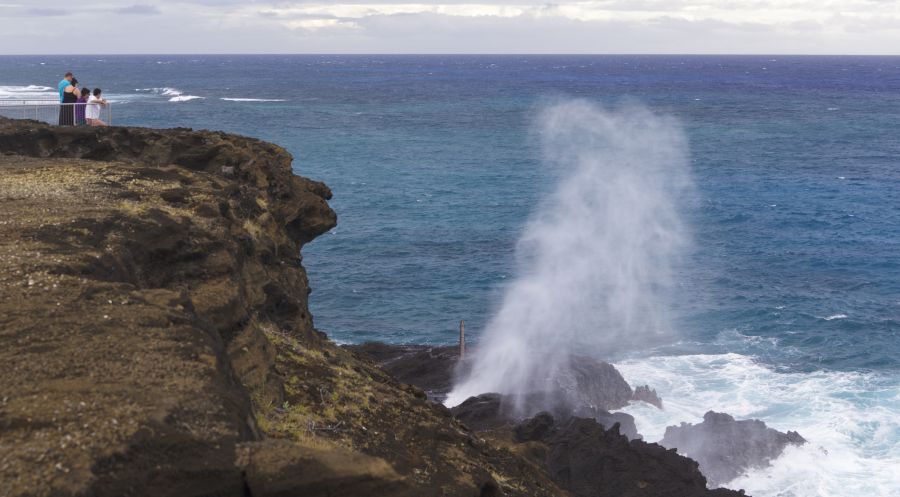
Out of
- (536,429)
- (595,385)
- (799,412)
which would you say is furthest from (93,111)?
(799,412)

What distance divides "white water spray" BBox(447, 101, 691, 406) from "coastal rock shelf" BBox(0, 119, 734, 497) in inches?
469

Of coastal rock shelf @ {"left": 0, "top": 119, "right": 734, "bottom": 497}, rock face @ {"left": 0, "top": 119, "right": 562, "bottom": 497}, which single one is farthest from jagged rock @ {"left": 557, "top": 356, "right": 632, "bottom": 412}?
rock face @ {"left": 0, "top": 119, "right": 562, "bottom": 497}

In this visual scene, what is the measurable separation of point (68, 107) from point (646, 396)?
22.1m

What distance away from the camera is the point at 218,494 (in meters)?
9.10

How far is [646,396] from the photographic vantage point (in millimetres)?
35750

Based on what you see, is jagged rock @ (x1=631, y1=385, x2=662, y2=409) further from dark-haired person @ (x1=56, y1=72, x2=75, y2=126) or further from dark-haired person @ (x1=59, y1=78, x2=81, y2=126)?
dark-haired person @ (x1=56, y1=72, x2=75, y2=126)

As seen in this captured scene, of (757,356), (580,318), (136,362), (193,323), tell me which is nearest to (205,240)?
(193,323)

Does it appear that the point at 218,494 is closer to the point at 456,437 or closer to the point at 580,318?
the point at 456,437

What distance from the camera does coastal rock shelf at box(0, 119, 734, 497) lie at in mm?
9023

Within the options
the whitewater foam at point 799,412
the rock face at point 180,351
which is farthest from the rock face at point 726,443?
the rock face at point 180,351

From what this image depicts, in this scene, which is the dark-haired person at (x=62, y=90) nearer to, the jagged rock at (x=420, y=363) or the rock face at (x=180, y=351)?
→ the rock face at (x=180, y=351)

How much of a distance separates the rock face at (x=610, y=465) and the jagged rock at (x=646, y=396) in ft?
31.2

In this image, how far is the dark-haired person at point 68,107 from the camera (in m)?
29.8

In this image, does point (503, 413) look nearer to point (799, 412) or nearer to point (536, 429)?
point (536, 429)
